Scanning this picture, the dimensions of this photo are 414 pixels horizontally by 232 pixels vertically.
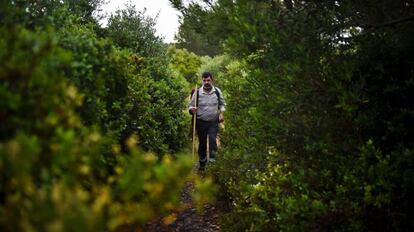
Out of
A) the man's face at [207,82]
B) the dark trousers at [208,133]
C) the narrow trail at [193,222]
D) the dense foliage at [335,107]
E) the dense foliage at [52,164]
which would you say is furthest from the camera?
the dark trousers at [208,133]

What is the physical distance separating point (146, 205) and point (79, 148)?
0.49 metres

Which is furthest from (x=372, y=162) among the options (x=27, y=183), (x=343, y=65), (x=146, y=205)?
A: (x=27, y=183)

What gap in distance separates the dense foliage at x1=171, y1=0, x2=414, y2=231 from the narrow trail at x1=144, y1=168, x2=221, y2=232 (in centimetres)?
164

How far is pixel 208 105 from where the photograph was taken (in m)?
9.37

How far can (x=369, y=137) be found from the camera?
4.18m

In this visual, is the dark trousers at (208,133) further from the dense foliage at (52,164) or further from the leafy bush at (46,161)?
the leafy bush at (46,161)

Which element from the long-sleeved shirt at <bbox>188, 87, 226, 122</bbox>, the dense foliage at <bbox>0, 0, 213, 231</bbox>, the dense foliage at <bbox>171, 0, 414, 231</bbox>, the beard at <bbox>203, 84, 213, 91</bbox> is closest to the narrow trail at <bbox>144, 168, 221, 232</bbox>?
the dense foliage at <bbox>171, 0, 414, 231</bbox>

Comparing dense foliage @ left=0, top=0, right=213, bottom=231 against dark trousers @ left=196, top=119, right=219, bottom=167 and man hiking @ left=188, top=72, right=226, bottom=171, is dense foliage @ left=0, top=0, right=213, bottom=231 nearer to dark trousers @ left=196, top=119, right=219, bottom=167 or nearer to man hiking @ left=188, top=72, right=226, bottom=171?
man hiking @ left=188, top=72, right=226, bottom=171

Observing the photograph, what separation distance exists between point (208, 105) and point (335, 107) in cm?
530

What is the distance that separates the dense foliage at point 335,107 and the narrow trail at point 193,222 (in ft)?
5.37

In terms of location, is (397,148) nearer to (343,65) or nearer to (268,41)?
(343,65)

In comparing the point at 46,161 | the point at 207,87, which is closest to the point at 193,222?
the point at 207,87

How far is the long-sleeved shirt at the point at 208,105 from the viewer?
935 centimetres

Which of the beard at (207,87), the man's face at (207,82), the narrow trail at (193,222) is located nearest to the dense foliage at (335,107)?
the narrow trail at (193,222)
